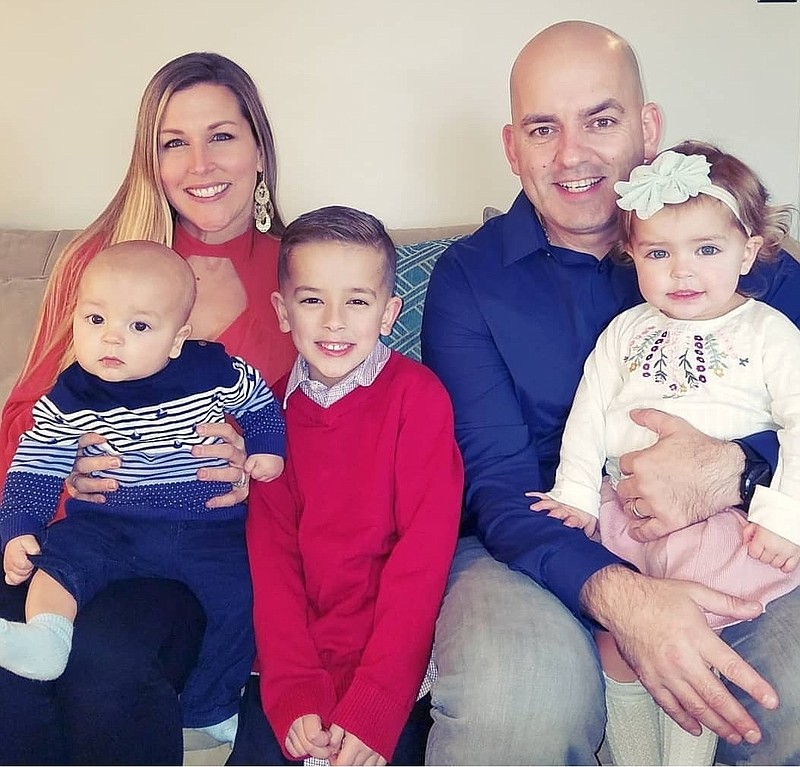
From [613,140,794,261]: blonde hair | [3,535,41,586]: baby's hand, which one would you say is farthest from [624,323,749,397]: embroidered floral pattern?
[3,535,41,586]: baby's hand

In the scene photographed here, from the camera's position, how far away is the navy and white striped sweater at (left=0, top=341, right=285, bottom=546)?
4.58 ft

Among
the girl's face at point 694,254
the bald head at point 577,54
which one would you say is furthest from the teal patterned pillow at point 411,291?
the girl's face at point 694,254

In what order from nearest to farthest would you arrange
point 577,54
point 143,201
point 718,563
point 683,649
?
point 683,649
point 718,563
point 577,54
point 143,201

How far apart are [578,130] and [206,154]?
25.6 inches

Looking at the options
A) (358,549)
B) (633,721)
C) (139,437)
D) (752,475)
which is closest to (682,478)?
(752,475)

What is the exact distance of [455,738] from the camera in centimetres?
121

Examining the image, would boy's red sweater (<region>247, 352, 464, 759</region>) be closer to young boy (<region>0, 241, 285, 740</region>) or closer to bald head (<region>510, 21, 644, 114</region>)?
young boy (<region>0, 241, 285, 740</region>)

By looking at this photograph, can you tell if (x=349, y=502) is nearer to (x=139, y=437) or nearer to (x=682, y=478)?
(x=139, y=437)

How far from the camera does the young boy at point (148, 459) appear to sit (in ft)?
4.53

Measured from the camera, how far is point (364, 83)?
7.14ft

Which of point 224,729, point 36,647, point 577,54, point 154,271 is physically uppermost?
point 577,54

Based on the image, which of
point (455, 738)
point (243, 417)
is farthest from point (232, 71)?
point (455, 738)

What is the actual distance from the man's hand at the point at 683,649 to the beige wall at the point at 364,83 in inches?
49.6

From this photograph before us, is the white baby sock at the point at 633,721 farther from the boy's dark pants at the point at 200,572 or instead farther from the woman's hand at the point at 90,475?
the woman's hand at the point at 90,475
